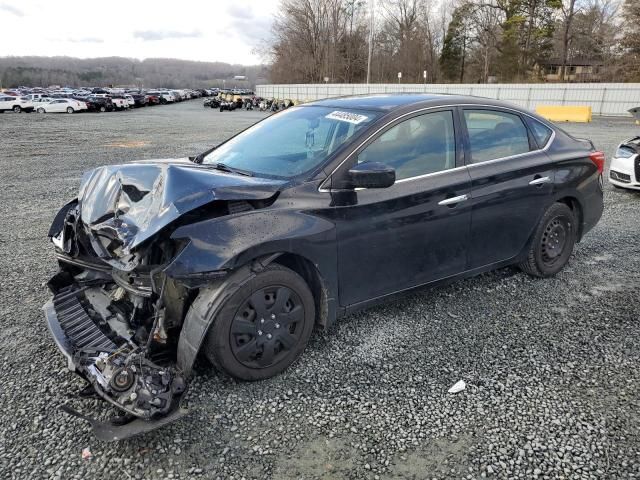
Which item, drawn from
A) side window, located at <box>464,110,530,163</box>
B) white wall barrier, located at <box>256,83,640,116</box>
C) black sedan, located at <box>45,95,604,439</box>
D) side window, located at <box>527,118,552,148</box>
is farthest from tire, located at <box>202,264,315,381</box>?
white wall barrier, located at <box>256,83,640,116</box>

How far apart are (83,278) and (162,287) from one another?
1.17m

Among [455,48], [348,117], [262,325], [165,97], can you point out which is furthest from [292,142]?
[165,97]

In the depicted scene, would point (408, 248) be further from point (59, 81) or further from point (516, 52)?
point (59, 81)

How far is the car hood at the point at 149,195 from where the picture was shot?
2.59 m

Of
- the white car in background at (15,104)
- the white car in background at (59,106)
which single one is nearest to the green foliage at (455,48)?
the white car in background at (59,106)

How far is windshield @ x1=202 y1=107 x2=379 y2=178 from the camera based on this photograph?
3217mm

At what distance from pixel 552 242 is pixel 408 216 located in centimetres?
189

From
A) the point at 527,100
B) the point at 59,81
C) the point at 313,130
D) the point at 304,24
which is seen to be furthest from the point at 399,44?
the point at 59,81

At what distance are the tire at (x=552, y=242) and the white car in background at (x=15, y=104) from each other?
1623 inches

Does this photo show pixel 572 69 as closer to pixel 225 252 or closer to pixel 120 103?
pixel 120 103

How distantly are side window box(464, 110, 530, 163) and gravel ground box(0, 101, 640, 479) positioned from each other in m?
1.19

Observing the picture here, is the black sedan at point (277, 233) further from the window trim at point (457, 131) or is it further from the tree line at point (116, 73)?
the tree line at point (116, 73)

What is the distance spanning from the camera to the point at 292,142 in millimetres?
3539

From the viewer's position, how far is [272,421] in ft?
8.57
